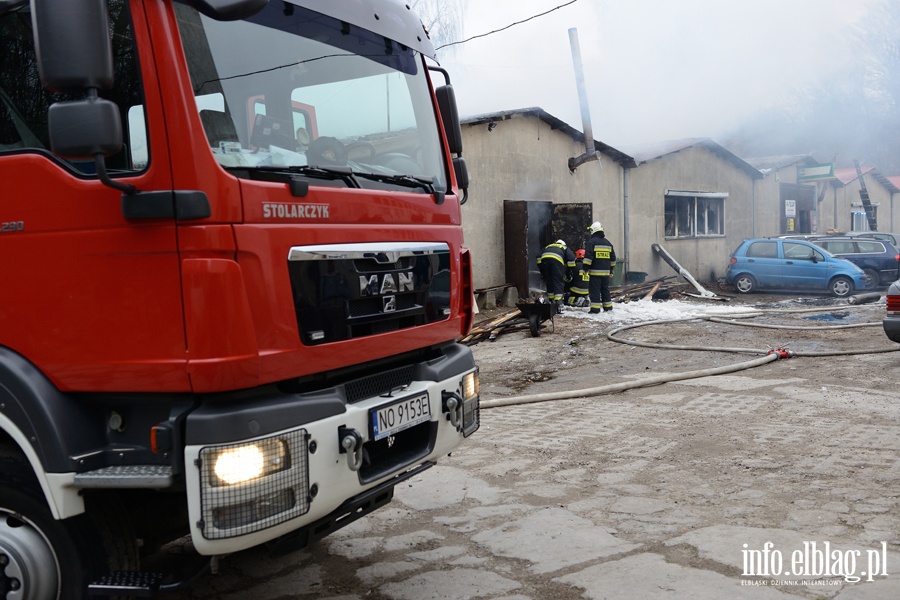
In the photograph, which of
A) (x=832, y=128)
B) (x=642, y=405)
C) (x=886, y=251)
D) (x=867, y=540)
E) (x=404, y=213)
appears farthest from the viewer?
(x=832, y=128)

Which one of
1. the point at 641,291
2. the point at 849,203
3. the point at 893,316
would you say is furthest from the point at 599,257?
the point at 849,203

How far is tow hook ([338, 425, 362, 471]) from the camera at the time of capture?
304 cm

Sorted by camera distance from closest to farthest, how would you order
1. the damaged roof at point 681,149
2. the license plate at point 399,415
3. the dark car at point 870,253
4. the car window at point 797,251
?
1. the license plate at point 399,415
2. the car window at point 797,251
3. the dark car at point 870,253
4. the damaged roof at point 681,149

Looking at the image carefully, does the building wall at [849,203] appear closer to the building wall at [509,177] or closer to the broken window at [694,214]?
the broken window at [694,214]

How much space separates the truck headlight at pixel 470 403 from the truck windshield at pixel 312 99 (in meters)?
0.98

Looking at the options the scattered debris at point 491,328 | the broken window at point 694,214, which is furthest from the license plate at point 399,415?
the broken window at point 694,214

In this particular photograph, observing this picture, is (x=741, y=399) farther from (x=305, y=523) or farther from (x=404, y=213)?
(x=305, y=523)

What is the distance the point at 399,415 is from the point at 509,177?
13.5 m

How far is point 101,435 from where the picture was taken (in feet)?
9.50

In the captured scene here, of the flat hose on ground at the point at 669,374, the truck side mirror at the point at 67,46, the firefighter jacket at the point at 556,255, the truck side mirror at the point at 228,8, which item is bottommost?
the flat hose on ground at the point at 669,374

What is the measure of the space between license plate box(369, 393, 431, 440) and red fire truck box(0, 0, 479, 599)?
0.02m

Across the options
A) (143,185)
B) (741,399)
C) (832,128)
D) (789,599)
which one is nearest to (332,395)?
(143,185)

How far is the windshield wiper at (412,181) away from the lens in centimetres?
353

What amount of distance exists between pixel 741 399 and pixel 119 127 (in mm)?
6285
